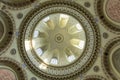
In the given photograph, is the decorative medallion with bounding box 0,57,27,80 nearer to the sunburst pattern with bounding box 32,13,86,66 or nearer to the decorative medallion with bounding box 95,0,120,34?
the sunburst pattern with bounding box 32,13,86,66

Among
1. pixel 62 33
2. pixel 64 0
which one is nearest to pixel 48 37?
pixel 62 33

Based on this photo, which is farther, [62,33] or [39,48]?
[62,33]

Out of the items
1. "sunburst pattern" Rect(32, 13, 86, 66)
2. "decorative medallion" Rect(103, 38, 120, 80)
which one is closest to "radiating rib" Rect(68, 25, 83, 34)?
"sunburst pattern" Rect(32, 13, 86, 66)

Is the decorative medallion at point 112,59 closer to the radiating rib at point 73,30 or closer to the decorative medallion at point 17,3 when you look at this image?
the radiating rib at point 73,30

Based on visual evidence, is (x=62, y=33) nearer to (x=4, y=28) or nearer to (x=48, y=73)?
(x=48, y=73)

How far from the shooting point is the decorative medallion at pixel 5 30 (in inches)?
731

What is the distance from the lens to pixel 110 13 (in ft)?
60.3

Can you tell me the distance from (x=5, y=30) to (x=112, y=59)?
9.64 m

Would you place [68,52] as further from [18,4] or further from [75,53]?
[18,4]

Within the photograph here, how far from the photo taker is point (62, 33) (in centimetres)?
2822

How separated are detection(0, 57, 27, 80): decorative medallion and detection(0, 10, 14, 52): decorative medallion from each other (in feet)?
4.15

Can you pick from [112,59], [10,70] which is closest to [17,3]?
[10,70]

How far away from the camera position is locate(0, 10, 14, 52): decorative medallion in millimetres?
18562

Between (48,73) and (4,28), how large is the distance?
5907mm
